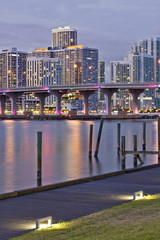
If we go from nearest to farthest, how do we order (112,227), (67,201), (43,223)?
1. (112,227)
2. (43,223)
3. (67,201)

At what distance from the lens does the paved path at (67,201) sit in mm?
12938

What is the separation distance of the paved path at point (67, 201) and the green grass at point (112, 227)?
0.77 metres

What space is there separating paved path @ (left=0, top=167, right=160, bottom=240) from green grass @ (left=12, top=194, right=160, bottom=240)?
77cm

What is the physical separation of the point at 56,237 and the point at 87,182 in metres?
10.2

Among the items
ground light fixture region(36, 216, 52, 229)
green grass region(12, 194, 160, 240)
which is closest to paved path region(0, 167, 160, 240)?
ground light fixture region(36, 216, 52, 229)

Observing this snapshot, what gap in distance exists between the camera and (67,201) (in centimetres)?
1603

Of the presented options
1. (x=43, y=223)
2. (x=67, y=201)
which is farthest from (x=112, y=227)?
(x=67, y=201)

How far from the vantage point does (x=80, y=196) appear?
55.9 feet

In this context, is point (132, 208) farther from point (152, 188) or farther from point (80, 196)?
point (152, 188)

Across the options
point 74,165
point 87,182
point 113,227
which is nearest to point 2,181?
point 87,182

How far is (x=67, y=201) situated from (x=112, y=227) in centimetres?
486

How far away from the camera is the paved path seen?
1294 centimetres

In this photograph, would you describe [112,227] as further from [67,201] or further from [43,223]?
[67,201]

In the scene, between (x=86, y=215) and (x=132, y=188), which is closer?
(x=86, y=215)
